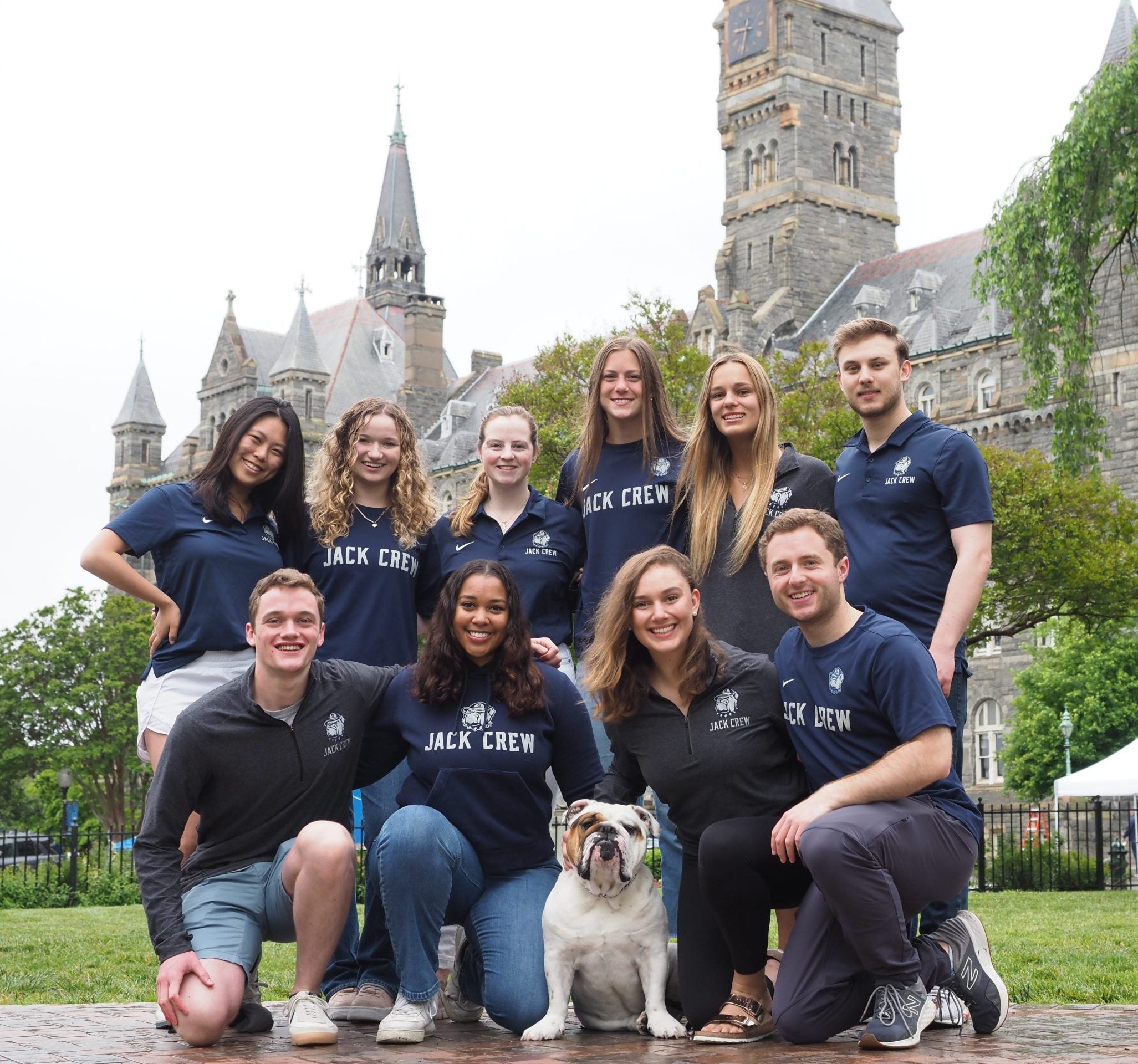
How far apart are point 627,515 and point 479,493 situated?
727 millimetres

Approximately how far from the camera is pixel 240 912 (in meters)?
6.23

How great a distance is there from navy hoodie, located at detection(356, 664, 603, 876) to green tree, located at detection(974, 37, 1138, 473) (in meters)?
16.8

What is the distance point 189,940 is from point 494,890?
1258 millimetres

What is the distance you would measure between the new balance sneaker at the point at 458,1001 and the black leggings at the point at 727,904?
1.06 m

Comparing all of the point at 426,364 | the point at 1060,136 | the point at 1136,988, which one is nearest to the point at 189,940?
the point at 1136,988

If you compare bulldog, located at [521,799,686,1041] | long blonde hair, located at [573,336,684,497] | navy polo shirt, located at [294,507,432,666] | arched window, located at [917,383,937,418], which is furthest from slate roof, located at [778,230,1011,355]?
bulldog, located at [521,799,686,1041]

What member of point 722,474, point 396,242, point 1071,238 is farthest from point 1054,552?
point 396,242

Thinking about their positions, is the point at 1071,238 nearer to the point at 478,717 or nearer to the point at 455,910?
the point at 478,717

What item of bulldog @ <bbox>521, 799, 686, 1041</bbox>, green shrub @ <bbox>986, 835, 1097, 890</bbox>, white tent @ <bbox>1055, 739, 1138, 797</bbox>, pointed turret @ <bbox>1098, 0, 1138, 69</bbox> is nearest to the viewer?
bulldog @ <bbox>521, 799, 686, 1041</bbox>

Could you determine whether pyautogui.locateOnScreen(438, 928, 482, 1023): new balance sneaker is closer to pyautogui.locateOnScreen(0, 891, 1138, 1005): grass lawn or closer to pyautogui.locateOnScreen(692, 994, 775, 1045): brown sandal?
pyautogui.locateOnScreen(692, 994, 775, 1045): brown sandal

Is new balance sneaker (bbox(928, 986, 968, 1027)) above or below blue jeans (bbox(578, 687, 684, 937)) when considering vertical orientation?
below

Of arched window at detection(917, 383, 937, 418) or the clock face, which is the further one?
the clock face

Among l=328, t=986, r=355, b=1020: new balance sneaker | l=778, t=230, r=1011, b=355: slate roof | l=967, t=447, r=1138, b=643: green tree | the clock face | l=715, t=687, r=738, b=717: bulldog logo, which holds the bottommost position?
l=328, t=986, r=355, b=1020: new balance sneaker

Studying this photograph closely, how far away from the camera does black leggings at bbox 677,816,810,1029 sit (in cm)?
589
